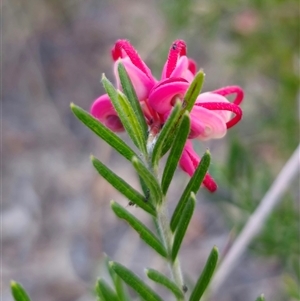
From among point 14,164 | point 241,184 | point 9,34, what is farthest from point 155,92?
point 9,34

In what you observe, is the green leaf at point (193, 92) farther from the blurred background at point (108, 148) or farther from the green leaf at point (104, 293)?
the blurred background at point (108, 148)

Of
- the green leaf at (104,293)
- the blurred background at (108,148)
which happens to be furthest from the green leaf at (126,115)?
the blurred background at (108,148)

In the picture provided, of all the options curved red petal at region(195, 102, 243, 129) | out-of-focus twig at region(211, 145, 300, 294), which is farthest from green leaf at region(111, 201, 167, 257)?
out-of-focus twig at region(211, 145, 300, 294)

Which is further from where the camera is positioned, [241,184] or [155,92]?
[241,184]

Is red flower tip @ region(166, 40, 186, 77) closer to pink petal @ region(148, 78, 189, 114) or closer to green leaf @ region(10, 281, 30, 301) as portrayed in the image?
pink petal @ region(148, 78, 189, 114)

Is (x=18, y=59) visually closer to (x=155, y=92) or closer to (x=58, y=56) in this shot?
(x=58, y=56)

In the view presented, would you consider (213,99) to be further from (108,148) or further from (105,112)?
(108,148)
